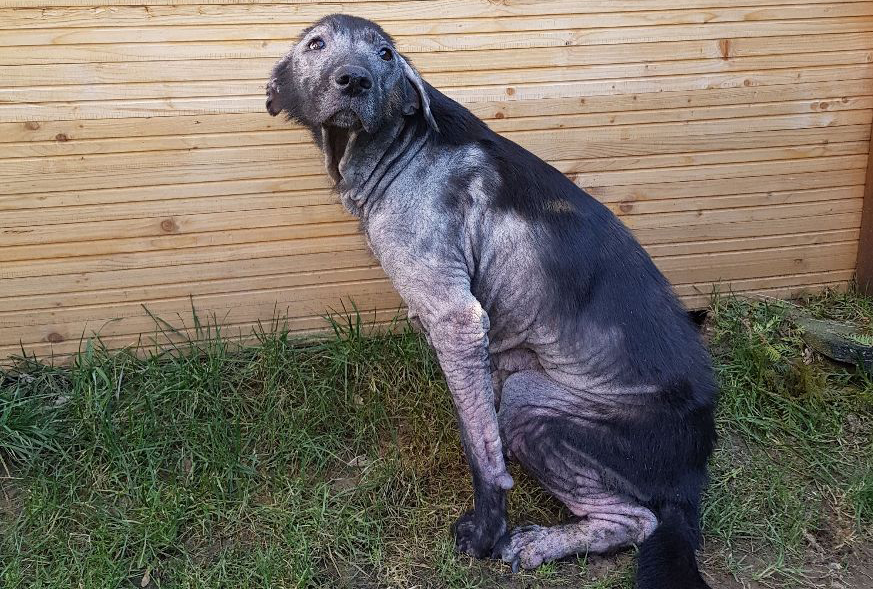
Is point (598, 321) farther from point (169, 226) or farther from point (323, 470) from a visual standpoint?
point (169, 226)

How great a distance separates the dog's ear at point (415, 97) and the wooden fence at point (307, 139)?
1230 millimetres

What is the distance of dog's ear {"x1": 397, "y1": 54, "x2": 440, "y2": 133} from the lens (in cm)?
343

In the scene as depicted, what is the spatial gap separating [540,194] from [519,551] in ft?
5.24

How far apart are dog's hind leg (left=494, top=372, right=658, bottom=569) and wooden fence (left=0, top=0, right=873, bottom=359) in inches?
67.0

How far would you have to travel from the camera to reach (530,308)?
11.7ft

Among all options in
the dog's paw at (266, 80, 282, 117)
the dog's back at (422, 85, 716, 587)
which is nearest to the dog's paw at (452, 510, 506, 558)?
the dog's back at (422, 85, 716, 587)

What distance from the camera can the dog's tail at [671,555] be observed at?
316 cm

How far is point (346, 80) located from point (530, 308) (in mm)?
1262

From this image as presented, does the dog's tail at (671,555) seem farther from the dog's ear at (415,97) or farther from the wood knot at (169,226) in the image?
the wood knot at (169,226)

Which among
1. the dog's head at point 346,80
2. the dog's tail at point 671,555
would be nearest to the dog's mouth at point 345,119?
the dog's head at point 346,80

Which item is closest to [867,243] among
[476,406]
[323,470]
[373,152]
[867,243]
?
[867,243]

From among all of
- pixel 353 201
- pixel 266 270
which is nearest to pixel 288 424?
pixel 266 270

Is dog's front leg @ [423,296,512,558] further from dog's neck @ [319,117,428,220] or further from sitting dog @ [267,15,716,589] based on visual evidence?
dog's neck @ [319,117,428,220]

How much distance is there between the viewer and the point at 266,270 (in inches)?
193
